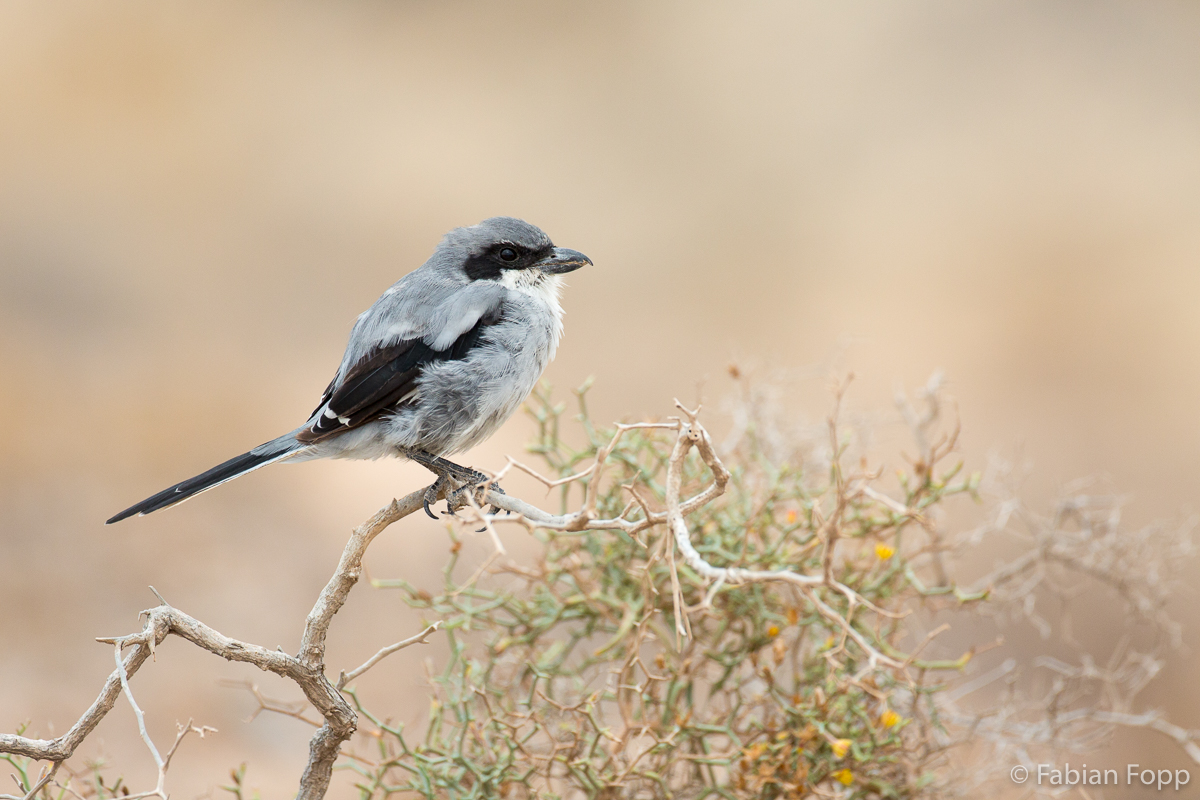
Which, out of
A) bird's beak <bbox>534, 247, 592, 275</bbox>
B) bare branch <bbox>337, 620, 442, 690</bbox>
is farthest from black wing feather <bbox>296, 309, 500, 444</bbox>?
bare branch <bbox>337, 620, 442, 690</bbox>

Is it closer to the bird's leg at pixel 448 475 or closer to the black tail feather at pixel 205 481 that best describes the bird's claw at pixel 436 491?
the bird's leg at pixel 448 475

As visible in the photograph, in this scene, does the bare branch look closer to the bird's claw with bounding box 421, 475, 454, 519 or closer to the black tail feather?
the bird's claw with bounding box 421, 475, 454, 519

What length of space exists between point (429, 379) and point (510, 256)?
0.31 m

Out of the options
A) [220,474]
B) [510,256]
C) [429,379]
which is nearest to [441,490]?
[429,379]

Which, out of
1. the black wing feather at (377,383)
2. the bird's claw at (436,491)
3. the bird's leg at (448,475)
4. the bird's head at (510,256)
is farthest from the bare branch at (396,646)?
the bird's head at (510,256)

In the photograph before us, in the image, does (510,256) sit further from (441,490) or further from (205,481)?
(205,481)

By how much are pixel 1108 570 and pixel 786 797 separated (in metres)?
0.69

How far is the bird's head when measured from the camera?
1.67 m

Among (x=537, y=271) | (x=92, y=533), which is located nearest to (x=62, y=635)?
(x=92, y=533)

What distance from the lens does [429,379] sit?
1501 mm

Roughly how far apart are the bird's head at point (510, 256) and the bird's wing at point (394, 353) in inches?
4.5

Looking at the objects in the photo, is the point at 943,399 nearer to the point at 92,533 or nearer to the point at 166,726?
the point at 166,726

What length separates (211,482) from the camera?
4.62 feet

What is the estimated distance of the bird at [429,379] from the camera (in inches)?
Result: 58.5
